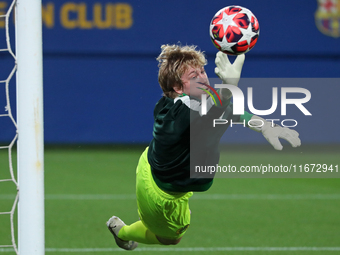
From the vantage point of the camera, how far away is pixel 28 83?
8.93 ft

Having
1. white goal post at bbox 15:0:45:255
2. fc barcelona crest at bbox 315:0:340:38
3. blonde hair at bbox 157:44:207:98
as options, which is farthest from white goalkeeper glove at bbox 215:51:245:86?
fc barcelona crest at bbox 315:0:340:38

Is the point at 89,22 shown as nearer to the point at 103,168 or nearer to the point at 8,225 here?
the point at 103,168

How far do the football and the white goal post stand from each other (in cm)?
117

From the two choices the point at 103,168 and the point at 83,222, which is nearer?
the point at 83,222

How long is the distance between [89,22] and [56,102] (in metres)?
2.00

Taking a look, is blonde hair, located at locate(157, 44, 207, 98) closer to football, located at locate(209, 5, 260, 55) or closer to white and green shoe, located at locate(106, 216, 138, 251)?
football, located at locate(209, 5, 260, 55)

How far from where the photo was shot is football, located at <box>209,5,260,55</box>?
331cm

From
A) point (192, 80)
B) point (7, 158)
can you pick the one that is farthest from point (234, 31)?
point (7, 158)

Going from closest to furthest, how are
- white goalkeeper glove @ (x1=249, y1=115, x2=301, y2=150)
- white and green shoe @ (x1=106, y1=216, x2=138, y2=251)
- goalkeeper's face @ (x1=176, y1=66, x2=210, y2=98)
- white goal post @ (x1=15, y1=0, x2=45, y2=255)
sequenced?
white goal post @ (x1=15, y1=0, x2=45, y2=255), white goalkeeper glove @ (x1=249, y1=115, x2=301, y2=150), goalkeeper's face @ (x1=176, y1=66, x2=210, y2=98), white and green shoe @ (x1=106, y1=216, x2=138, y2=251)

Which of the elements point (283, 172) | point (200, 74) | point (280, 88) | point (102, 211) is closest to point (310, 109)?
point (280, 88)

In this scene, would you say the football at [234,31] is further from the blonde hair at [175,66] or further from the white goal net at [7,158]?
the white goal net at [7,158]

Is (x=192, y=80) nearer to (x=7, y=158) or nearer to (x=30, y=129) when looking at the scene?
(x=30, y=129)

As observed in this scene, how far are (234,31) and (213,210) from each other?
3471 millimetres

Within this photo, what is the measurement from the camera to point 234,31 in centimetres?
332
